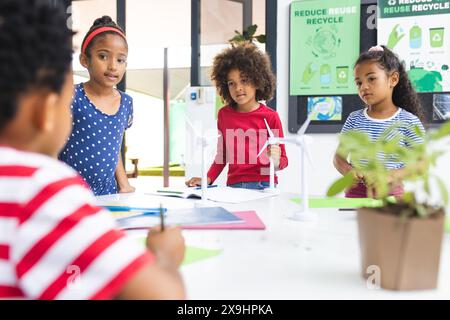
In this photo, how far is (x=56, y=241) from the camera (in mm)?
503

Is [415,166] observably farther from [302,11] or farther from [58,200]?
[302,11]

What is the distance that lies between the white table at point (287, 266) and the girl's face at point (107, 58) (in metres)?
1.07

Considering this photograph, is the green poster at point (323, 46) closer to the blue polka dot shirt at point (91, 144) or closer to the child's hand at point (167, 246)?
the blue polka dot shirt at point (91, 144)

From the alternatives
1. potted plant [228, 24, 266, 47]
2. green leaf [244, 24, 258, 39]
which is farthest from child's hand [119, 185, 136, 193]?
green leaf [244, 24, 258, 39]

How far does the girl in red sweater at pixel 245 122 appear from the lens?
82.7 inches

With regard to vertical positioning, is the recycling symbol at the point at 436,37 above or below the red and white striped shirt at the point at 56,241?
above

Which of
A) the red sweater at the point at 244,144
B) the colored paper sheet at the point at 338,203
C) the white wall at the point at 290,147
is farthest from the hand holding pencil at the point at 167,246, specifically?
the white wall at the point at 290,147

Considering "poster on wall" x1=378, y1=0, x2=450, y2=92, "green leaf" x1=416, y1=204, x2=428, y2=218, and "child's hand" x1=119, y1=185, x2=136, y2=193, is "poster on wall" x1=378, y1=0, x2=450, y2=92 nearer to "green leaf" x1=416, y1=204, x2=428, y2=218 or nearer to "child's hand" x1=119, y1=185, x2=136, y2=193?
"child's hand" x1=119, y1=185, x2=136, y2=193

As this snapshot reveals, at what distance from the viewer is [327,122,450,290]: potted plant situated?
0.61m

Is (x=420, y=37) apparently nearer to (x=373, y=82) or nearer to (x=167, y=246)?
(x=373, y=82)

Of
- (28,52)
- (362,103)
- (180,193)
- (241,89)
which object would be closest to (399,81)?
(241,89)

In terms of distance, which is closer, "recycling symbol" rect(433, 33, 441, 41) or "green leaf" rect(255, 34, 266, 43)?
"recycling symbol" rect(433, 33, 441, 41)

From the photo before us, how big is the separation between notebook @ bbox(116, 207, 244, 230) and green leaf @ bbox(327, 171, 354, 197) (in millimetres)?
386
